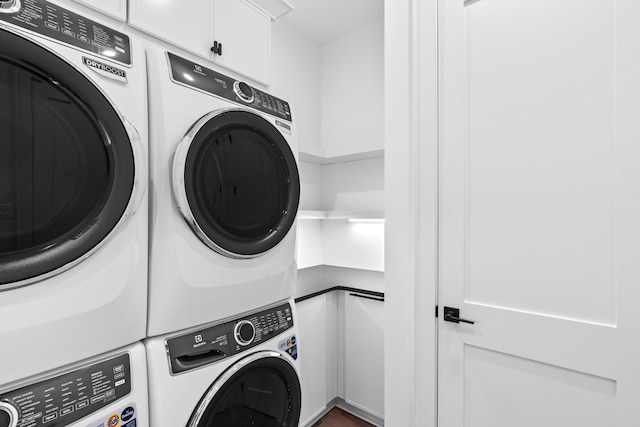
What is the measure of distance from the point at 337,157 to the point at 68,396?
1.96 metres

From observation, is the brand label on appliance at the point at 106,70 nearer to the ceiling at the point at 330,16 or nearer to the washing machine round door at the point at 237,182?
the washing machine round door at the point at 237,182

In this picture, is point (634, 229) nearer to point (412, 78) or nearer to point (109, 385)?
point (412, 78)

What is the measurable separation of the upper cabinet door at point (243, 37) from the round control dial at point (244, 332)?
0.97 metres

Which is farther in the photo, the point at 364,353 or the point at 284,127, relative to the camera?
the point at 364,353

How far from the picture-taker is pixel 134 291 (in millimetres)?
741

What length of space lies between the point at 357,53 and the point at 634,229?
205cm

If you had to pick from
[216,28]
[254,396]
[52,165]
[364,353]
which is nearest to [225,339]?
[254,396]

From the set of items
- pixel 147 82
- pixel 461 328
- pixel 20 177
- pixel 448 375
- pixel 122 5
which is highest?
pixel 122 5

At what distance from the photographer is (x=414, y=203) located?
1435mm

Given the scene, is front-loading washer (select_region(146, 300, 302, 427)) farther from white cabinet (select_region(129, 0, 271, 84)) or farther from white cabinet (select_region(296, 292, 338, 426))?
white cabinet (select_region(129, 0, 271, 84))

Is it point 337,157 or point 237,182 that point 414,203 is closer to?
point 237,182

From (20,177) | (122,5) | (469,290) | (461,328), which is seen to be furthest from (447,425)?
(122,5)

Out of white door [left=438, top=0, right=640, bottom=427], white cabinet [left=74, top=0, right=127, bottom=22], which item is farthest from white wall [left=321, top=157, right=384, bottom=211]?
white cabinet [left=74, top=0, right=127, bottom=22]

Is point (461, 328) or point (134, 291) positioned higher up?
point (134, 291)
